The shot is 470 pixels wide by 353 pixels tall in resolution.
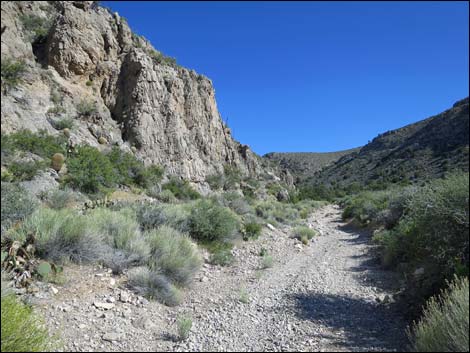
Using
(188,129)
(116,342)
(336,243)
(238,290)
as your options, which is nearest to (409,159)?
(188,129)

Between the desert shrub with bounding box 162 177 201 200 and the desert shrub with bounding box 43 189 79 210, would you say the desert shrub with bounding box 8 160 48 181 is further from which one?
the desert shrub with bounding box 162 177 201 200

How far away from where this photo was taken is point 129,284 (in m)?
5.65

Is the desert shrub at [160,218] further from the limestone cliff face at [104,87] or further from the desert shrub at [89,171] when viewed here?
the limestone cliff face at [104,87]

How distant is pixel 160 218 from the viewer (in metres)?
8.89

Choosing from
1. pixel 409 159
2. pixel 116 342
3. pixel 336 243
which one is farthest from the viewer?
pixel 409 159

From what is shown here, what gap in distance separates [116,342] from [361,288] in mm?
5014

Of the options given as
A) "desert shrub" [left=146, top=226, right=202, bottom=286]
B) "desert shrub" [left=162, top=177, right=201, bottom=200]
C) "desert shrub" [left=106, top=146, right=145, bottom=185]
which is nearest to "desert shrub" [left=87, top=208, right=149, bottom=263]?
"desert shrub" [left=146, top=226, right=202, bottom=286]

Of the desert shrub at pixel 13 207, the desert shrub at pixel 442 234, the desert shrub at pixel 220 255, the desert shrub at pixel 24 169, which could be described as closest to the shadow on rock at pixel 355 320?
the desert shrub at pixel 442 234

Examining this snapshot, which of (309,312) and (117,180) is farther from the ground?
(117,180)

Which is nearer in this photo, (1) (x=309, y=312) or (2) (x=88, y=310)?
(2) (x=88, y=310)

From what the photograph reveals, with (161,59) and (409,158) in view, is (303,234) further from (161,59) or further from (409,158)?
(409,158)

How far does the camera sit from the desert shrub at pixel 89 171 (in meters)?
12.8

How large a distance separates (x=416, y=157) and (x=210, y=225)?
1801 inches

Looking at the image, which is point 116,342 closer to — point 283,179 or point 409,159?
point 283,179
